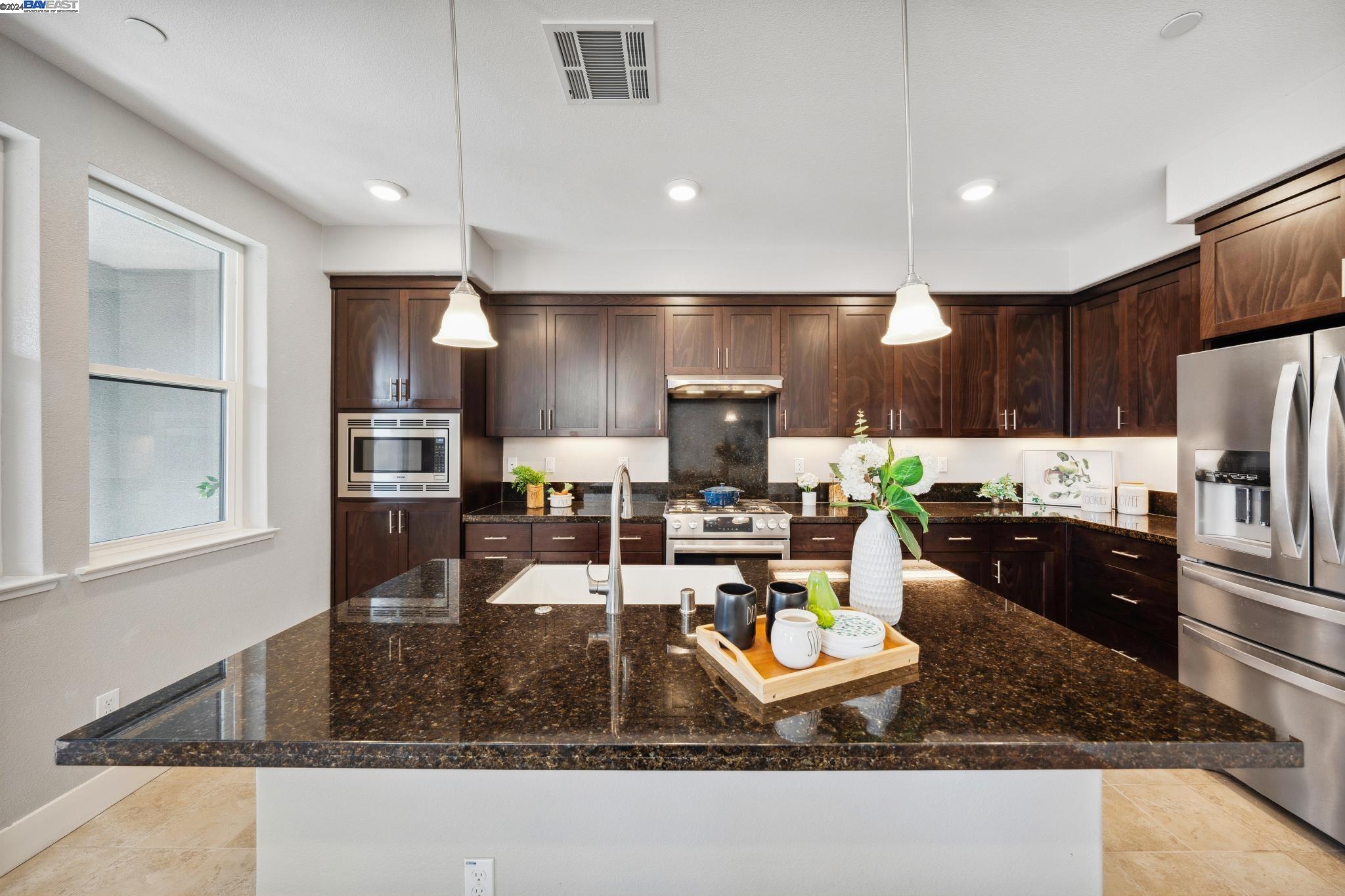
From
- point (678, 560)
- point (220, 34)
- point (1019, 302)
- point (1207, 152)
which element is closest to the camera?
point (220, 34)

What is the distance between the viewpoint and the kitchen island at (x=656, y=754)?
84 centimetres

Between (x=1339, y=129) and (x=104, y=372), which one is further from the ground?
(x=1339, y=129)

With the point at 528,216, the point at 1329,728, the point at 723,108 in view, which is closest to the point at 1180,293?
the point at 1329,728

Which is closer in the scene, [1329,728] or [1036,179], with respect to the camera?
[1329,728]

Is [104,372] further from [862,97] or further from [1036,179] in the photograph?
[1036,179]

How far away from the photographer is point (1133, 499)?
3.32m

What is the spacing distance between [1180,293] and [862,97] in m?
2.26

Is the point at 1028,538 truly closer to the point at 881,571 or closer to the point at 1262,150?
the point at 1262,150

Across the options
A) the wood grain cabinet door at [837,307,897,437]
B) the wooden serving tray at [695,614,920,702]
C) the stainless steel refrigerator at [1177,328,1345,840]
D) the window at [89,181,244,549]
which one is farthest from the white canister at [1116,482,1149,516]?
the window at [89,181,244,549]

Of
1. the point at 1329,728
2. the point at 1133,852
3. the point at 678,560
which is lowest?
the point at 1133,852

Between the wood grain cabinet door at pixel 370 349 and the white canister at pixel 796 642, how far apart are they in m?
3.14

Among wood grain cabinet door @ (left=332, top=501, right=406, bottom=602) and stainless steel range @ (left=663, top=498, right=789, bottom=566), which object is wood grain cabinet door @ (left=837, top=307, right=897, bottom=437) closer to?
stainless steel range @ (left=663, top=498, right=789, bottom=566)

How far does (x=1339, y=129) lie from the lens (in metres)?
1.90

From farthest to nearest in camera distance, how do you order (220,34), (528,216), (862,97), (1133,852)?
(528,216) → (862,97) → (1133,852) → (220,34)
